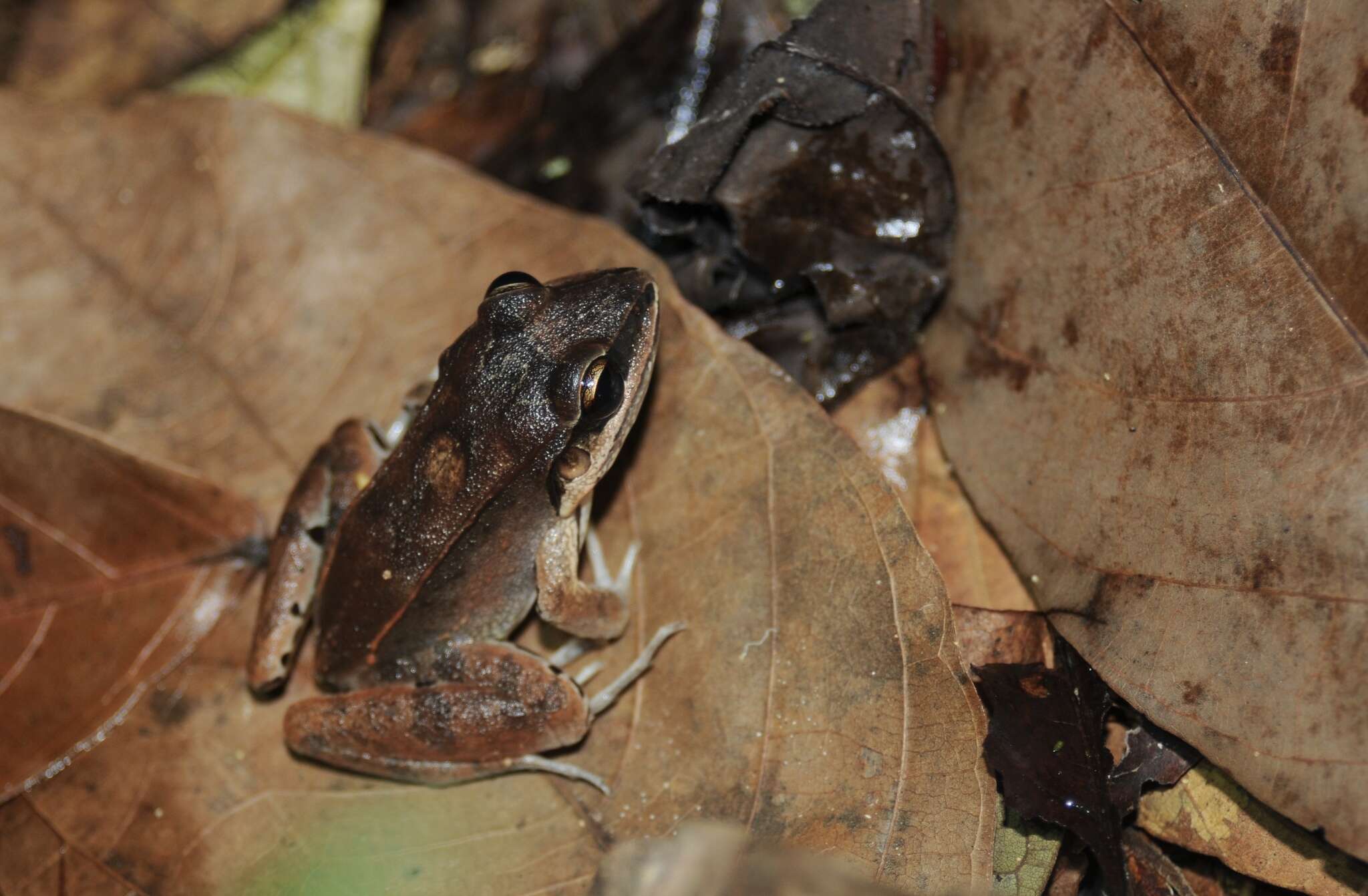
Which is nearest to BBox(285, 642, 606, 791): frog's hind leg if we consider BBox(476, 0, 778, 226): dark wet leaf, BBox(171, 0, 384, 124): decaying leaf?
BBox(476, 0, 778, 226): dark wet leaf

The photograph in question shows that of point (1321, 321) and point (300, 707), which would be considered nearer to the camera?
point (1321, 321)

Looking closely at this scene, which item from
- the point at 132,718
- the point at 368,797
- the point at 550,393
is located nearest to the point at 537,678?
the point at 368,797

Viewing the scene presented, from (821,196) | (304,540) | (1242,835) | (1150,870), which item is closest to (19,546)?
(304,540)

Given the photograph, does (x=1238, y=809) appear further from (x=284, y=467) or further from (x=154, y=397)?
(x=154, y=397)

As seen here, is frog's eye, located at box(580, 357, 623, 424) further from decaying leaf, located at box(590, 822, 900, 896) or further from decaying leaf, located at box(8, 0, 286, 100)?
decaying leaf, located at box(8, 0, 286, 100)

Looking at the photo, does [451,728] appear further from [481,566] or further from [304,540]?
[304,540]

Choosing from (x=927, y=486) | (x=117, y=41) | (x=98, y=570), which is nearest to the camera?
(x=927, y=486)

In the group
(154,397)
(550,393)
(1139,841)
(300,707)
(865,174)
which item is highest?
(865,174)
